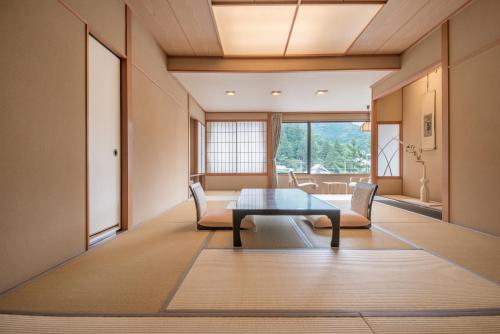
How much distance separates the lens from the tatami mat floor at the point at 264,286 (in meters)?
1.24

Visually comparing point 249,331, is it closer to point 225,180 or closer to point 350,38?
point 350,38

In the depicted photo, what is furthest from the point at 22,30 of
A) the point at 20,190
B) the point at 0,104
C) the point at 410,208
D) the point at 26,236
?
the point at 410,208

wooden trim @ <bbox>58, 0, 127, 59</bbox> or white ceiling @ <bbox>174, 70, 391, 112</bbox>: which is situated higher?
white ceiling @ <bbox>174, 70, 391, 112</bbox>

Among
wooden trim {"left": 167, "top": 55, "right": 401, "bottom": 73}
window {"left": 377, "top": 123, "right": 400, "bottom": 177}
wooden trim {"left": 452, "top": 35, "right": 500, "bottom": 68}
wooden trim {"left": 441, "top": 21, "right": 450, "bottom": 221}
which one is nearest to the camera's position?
wooden trim {"left": 452, "top": 35, "right": 500, "bottom": 68}

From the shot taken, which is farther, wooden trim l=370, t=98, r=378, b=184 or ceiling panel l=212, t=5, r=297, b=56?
wooden trim l=370, t=98, r=378, b=184

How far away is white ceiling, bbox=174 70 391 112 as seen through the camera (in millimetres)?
4754

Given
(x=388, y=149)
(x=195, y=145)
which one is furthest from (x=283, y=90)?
(x=388, y=149)

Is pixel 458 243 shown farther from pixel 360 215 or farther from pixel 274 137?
pixel 274 137

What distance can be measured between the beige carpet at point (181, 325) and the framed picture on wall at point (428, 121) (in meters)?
5.13

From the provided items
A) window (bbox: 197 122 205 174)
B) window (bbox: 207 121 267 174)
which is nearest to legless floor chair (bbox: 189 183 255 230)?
window (bbox: 197 122 205 174)

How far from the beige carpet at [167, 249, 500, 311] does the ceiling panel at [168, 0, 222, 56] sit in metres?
2.81

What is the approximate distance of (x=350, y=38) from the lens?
12.4 feet

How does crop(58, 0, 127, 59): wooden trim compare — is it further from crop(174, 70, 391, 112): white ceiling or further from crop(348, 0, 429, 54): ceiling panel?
crop(348, 0, 429, 54): ceiling panel

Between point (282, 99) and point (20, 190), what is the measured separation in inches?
227
